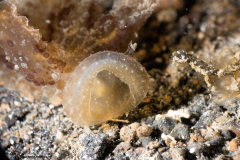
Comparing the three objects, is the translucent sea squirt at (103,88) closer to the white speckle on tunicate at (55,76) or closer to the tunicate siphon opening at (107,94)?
the tunicate siphon opening at (107,94)

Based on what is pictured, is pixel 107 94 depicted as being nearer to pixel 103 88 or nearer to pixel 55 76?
pixel 103 88

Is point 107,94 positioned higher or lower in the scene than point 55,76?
lower

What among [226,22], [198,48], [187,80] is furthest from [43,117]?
[226,22]

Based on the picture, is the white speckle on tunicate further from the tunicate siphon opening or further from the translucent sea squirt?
the tunicate siphon opening

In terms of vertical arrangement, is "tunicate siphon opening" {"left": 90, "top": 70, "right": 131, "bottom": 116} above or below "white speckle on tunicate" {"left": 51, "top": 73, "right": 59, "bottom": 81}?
below

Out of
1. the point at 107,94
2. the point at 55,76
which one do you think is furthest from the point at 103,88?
the point at 55,76

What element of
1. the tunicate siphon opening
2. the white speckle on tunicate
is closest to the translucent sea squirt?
the tunicate siphon opening

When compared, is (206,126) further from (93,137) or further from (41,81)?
(41,81)
